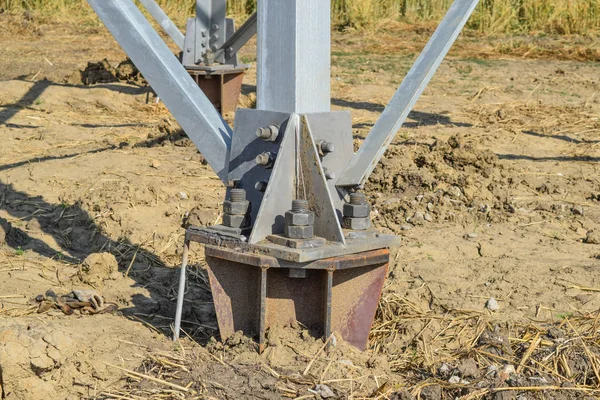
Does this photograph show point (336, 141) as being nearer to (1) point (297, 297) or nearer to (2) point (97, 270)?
(1) point (297, 297)

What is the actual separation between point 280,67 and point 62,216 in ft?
8.44

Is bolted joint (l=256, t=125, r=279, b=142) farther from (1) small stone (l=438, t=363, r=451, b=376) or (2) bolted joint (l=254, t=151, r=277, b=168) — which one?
(1) small stone (l=438, t=363, r=451, b=376)

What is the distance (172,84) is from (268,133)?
0.58 meters

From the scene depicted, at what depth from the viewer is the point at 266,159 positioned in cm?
351

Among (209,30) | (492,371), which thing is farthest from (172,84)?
(209,30)

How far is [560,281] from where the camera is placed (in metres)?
4.46

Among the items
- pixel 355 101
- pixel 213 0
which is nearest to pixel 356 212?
→ pixel 213 0

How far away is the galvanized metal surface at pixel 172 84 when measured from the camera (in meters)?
3.79

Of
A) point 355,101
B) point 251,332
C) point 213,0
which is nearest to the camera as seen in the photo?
point 251,332

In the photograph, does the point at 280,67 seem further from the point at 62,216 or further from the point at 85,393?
the point at 62,216

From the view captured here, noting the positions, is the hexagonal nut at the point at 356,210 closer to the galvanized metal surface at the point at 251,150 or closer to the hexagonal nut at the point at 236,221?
the galvanized metal surface at the point at 251,150

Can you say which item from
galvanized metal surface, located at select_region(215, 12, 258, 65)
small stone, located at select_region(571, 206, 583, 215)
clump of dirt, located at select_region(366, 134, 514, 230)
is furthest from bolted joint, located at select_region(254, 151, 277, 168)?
galvanized metal surface, located at select_region(215, 12, 258, 65)

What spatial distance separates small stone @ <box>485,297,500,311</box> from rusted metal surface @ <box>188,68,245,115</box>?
4280 mm

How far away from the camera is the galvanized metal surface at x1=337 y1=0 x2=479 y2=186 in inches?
140
